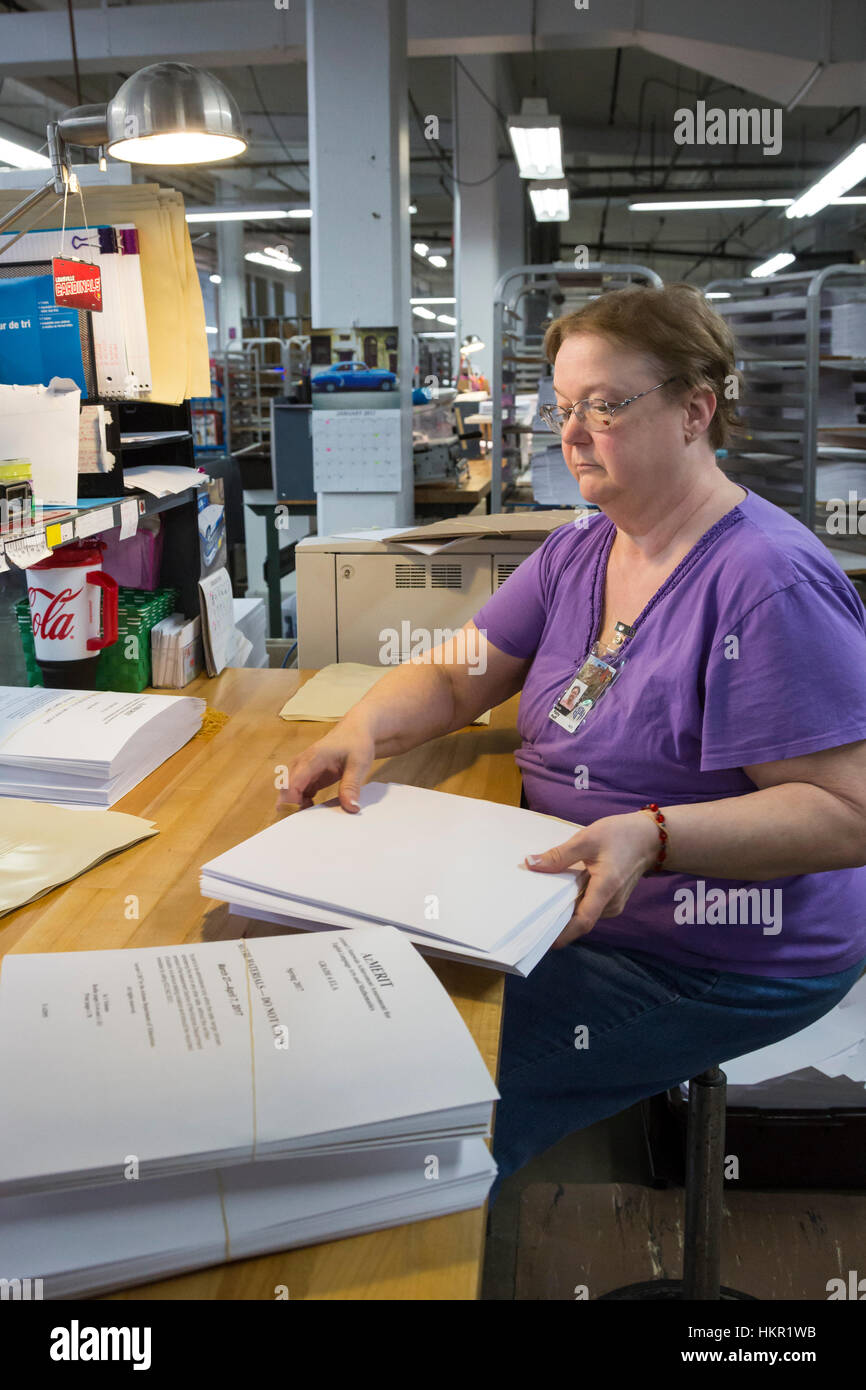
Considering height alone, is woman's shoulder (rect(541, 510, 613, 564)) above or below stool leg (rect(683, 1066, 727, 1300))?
above

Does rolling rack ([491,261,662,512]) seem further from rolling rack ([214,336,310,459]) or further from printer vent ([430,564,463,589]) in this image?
rolling rack ([214,336,310,459])

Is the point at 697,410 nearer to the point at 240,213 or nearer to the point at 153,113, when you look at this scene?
the point at 153,113

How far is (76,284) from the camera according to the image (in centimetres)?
171

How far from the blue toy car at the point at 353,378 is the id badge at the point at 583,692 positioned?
12.4ft

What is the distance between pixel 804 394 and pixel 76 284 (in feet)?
12.2

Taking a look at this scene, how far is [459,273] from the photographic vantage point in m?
10.2

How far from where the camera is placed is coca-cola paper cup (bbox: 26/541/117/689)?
1.86m

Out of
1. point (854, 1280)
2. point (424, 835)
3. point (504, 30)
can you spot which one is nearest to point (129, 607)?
point (424, 835)

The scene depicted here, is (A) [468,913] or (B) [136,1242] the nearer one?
(B) [136,1242]

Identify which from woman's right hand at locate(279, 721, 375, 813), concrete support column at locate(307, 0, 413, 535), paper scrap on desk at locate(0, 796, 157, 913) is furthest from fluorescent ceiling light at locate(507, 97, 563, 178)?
Result: paper scrap on desk at locate(0, 796, 157, 913)

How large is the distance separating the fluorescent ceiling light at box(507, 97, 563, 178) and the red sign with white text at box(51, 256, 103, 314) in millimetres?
5800

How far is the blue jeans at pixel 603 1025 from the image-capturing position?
1.36m
